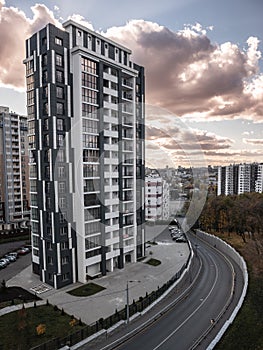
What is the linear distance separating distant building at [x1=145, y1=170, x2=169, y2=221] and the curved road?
1835cm

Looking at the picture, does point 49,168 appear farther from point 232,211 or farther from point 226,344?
point 232,211

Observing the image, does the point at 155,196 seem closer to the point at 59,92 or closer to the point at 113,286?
the point at 113,286

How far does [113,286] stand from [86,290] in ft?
7.26

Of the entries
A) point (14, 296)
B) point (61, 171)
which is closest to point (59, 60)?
point (61, 171)

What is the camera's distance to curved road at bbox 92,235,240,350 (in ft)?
45.6

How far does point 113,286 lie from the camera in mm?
21703

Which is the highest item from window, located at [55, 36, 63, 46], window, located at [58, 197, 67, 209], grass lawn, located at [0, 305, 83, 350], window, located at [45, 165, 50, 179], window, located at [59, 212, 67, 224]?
window, located at [55, 36, 63, 46]

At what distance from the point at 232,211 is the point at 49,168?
94.0 feet

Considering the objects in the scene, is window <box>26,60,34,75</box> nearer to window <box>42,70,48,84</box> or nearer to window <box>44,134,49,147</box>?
window <box>42,70,48,84</box>

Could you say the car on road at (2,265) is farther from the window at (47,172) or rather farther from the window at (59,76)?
the window at (59,76)

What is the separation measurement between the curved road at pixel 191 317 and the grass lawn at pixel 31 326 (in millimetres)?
2548

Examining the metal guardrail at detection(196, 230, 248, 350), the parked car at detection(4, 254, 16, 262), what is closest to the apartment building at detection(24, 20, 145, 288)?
the parked car at detection(4, 254, 16, 262)

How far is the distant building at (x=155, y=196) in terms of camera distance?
42.3 m

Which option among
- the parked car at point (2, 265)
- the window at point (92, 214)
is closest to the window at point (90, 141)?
the window at point (92, 214)
